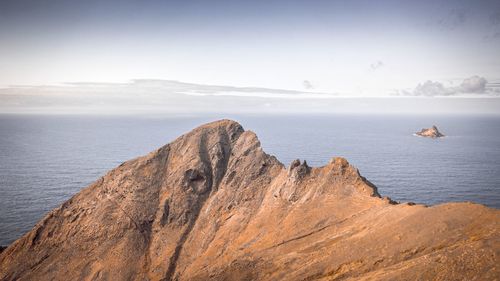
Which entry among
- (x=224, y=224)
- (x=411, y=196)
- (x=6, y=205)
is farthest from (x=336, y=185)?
(x=6, y=205)

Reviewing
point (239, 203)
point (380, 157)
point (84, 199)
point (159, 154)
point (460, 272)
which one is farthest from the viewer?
point (380, 157)

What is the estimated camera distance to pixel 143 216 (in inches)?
2653

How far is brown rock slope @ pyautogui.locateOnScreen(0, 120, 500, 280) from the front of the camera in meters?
43.3

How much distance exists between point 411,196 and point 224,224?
266ft

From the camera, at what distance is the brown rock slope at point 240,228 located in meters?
43.3

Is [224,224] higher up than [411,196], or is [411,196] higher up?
[224,224]

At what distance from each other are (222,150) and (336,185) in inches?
982

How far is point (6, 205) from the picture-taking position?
106188 millimetres

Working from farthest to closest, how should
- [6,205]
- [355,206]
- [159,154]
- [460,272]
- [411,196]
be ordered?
[411,196] < [6,205] < [159,154] < [355,206] < [460,272]

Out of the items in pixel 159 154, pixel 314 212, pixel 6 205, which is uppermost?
pixel 159 154

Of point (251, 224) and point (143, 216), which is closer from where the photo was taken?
point (251, 224)

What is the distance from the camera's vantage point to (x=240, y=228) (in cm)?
6150

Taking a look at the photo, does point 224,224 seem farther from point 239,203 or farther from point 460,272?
point 460,272

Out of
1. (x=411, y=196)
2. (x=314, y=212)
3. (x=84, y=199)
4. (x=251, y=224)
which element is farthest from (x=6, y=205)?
(x=411, y=196)
